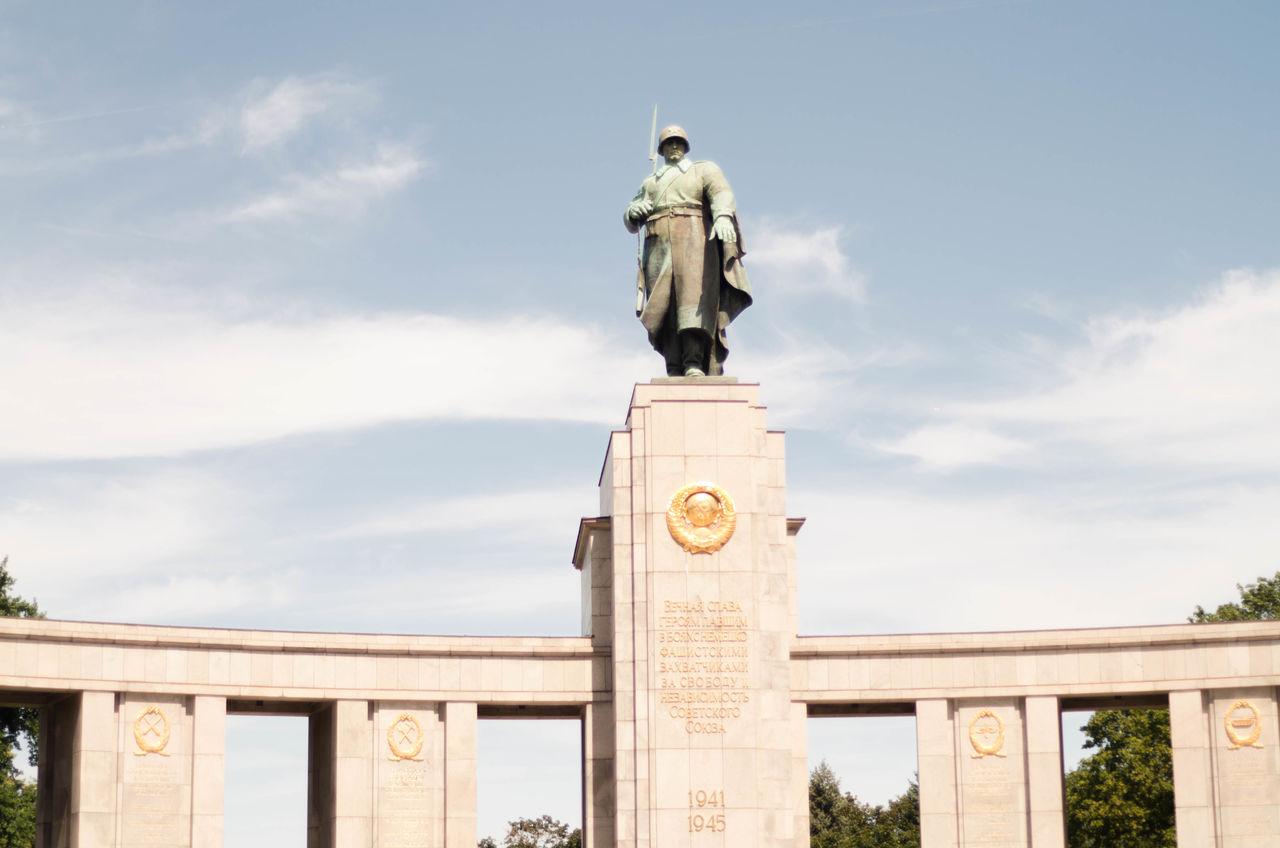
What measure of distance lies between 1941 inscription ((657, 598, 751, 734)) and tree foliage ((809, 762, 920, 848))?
157ft

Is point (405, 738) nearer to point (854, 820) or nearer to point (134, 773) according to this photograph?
point (134, 773)

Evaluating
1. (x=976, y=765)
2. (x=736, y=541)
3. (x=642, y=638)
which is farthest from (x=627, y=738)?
(x=976, y=765)

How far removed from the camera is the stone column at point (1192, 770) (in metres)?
36.2

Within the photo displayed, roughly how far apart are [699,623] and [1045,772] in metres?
7.35

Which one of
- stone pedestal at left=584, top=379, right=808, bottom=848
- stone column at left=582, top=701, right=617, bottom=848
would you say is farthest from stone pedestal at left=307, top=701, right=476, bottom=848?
stone pedestal at left=584, top=379, right=808, bottom=848

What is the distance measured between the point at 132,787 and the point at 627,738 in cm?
913

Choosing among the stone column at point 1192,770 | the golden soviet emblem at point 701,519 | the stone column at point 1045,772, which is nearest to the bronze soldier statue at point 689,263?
the golden soviet emblem at point 701,519

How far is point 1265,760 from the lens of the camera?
1426 inches

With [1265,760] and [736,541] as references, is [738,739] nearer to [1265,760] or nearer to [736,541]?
[736,541]

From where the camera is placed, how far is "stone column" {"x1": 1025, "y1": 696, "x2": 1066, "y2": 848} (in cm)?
3634

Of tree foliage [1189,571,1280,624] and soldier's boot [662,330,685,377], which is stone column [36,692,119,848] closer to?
soldier's boot [662,330,685,377]

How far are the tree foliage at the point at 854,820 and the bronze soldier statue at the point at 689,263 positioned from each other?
48.0m

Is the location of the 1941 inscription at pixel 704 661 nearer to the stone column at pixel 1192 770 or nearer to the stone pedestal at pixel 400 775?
the stone pedestal at pixel 400 775

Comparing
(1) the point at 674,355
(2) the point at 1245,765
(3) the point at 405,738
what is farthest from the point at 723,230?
(2) the point at 1245,765
